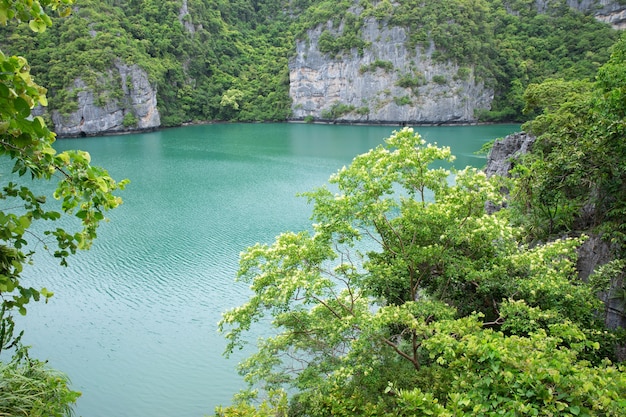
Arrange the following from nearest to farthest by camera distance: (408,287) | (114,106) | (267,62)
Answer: (408,287), (114,106), (267,62)

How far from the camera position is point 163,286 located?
497 inches

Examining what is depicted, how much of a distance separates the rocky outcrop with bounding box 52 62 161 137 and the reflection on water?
1782 centimetres

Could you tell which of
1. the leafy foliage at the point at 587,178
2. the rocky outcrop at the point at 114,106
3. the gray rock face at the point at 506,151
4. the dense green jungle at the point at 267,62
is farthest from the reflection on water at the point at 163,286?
the dense green jungle at the point at 267,62

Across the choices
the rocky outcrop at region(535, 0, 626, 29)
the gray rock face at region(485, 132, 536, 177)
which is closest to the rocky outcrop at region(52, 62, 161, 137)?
the gray rock face at region(485, 132, 536, 177)

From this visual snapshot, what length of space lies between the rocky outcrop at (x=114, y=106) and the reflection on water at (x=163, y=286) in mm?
17820

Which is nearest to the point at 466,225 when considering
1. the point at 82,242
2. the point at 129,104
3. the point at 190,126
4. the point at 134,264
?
the point at 82,242

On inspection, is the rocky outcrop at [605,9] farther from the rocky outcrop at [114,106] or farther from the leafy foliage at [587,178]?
the leafy foliage at [587,178]

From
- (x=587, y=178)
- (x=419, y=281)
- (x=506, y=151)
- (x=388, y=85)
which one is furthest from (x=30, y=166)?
(x=388, y=85)

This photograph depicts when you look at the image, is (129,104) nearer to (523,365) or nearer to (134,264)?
(134,264)

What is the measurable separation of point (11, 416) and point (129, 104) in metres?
48.0

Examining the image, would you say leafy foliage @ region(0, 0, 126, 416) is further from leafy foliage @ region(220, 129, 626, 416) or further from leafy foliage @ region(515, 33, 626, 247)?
leafy foliage @ region(515, 33, 626, 247)

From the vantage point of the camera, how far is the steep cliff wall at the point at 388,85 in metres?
52.8

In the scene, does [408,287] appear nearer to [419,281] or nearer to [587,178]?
[419,281]

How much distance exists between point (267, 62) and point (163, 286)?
5786 cm
